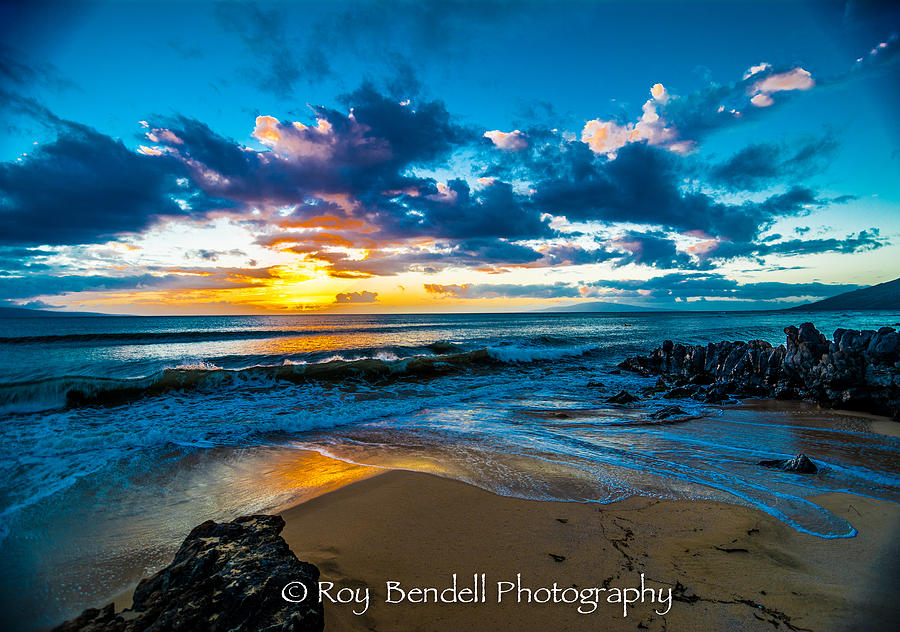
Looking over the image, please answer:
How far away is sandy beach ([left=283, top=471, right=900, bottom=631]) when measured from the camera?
2.47 meters

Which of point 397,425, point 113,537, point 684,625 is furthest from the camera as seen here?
point 397,425

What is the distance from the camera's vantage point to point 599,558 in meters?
3.15

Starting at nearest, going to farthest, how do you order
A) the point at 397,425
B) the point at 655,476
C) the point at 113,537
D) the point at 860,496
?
the point at 113,537 < the point at 860,496 < the point at 655,476 < the point at 397,425

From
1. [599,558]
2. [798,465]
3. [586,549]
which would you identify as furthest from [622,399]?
[599,558]

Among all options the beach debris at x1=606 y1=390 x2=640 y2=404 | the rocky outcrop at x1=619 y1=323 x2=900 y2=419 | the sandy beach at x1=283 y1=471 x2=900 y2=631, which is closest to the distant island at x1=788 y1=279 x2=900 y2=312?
the rocky outcrop at x1=619 y1=323 x2=900 y2=419

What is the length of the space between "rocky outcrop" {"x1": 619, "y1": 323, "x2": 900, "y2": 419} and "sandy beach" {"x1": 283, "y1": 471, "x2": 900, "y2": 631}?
6.66 metres

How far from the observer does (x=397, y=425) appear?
859cm

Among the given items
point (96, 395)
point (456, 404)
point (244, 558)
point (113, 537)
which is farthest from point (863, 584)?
point (96, 395)

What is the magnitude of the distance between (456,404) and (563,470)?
580cm

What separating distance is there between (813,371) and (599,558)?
11.0 metres

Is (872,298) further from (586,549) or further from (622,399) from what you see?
(586,549)

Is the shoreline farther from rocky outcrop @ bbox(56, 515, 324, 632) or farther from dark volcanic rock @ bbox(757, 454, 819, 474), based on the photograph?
dark volcanic rock @ bbox(757, 454, 819, 474)

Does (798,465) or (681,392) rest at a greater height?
(798,465)

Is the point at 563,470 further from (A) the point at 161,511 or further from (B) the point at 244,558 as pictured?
(A) the point at 161,511
